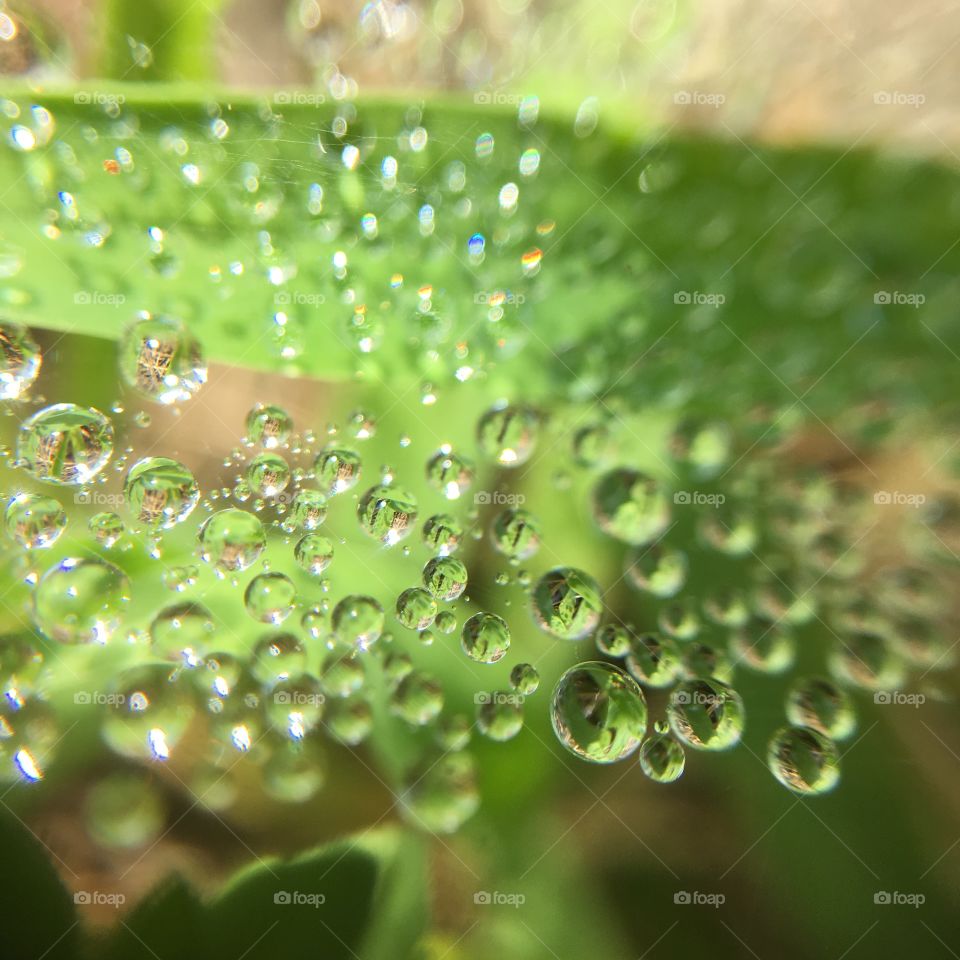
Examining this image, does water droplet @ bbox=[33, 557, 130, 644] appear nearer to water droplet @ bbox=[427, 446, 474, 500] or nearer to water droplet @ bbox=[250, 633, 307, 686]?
water droplet @ bbox=[250, 633, 307, 686]

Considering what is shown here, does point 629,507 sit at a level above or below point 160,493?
above

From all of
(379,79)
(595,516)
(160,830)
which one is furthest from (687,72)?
(160,830)

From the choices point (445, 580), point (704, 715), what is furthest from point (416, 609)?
point (704, 715)

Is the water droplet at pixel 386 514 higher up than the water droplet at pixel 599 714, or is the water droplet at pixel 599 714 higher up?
the water droplet at pixel 386 514

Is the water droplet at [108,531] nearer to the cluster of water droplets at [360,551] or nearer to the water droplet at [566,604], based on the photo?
the cluster of water droplets at [360,551]

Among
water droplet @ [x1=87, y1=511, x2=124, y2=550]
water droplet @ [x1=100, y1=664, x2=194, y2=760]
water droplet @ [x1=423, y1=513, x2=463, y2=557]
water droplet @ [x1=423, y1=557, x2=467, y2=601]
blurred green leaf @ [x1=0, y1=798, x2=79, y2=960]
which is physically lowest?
blurred green leaf @ [x1=0, y1=798, x2=79, y2=960]

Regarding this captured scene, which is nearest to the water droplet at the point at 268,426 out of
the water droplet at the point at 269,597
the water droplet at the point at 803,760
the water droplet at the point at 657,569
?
the water droplet at the point at 269,597

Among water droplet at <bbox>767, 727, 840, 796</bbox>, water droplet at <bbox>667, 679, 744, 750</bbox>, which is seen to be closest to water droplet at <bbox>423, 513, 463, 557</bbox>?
water droplet at <bbox>667, 679, 744, 750</bbox>

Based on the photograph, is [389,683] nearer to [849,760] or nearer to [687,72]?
[849,760]

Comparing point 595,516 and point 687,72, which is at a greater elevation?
point 687,72

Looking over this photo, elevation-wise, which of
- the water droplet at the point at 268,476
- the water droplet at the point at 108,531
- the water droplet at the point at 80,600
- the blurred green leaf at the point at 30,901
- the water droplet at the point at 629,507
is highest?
the water droplet at the point at 629,507

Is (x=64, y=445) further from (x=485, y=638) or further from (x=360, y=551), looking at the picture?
(x=485, y=638)
